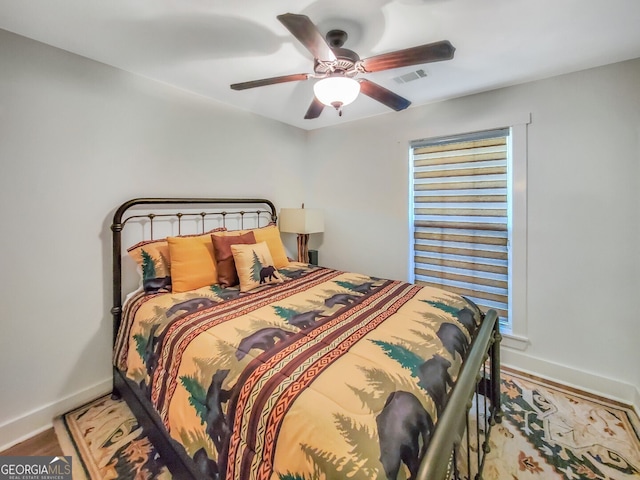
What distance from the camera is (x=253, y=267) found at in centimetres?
228

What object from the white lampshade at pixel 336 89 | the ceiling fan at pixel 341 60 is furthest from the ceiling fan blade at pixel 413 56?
the white lampshade at pixel 336 89

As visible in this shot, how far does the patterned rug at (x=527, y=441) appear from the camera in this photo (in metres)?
Result: 1.57

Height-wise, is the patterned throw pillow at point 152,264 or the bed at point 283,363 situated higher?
the patterned throw pillow at point 152,264

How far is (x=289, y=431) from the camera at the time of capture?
0.95 m

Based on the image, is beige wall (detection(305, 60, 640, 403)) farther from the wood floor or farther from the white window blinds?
the wood floor

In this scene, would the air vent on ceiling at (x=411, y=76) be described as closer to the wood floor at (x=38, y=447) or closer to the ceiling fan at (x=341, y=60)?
the ceiling fan at (x=341, y=60)

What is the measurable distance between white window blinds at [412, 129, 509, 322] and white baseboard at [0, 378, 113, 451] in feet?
9.88

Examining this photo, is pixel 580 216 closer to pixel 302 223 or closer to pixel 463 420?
pixel 463 420

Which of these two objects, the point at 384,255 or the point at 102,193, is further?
the point at 384,255

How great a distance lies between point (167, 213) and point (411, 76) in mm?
2320

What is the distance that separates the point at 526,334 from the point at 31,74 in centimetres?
411

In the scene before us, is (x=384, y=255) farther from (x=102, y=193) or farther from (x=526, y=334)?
(x=102, y=193)

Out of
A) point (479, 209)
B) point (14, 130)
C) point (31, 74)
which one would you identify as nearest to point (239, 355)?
point (14, 130)

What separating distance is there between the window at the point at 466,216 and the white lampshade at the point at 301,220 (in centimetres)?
109
